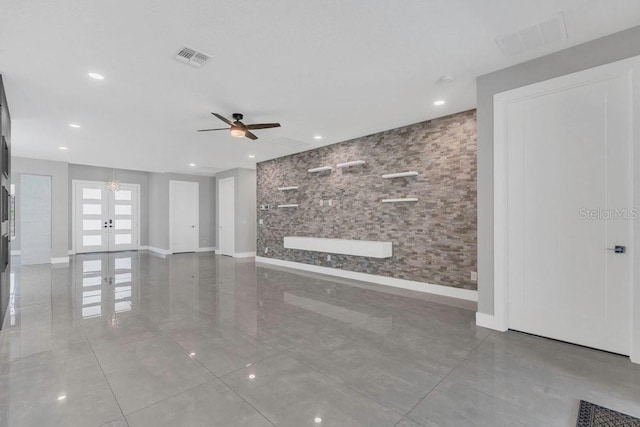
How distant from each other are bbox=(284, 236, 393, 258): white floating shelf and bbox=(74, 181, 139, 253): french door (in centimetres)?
732

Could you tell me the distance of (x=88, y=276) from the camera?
21.4 ft

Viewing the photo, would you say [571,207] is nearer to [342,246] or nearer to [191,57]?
[342,246]

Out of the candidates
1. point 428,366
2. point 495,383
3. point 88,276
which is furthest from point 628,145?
point 88,276

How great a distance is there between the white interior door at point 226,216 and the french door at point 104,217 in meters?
3.49

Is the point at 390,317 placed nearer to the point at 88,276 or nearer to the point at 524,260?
the point at 524,260

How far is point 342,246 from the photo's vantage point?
240 inches

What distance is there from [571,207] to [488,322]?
1511 mm

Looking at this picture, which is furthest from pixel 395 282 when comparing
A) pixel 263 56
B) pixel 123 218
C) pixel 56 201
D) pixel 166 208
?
pixel 123 218

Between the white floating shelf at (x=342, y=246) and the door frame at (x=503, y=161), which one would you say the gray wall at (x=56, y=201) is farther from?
the door frame at (x=503, y=161)

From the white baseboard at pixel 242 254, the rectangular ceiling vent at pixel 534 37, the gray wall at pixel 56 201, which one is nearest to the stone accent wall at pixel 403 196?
the rectangular ceiling vent at pixel 534 37

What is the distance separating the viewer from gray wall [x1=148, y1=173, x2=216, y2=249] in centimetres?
1054

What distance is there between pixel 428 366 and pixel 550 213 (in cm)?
206

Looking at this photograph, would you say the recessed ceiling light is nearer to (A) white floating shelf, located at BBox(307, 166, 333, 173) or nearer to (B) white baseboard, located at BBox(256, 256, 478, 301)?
(B) white baseboard, located at BBox(256, 256, 478, 301)

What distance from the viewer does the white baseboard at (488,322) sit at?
11.1 ft
